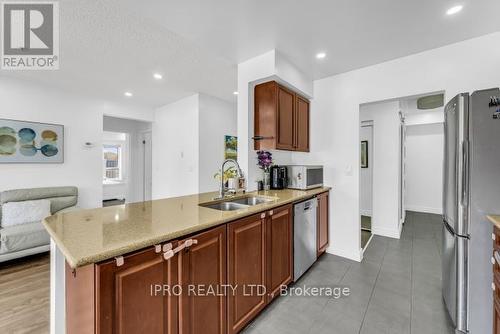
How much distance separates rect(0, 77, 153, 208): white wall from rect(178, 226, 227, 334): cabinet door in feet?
12.6

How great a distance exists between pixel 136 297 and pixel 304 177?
2.15 meters

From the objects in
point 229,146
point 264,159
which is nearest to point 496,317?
point 264,159

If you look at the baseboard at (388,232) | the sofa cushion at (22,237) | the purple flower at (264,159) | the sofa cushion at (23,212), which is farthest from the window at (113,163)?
the baseboard at (388,232)

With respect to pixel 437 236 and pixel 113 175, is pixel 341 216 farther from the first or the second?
pixel 113 175

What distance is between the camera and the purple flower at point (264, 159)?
2697 mm

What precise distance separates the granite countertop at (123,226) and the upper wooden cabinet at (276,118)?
3.11ft

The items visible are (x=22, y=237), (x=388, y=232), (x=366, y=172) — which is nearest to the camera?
(x=22, y=237)

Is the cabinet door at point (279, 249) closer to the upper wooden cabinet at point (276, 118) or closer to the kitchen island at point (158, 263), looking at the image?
the kitchen island at point (158, 263)

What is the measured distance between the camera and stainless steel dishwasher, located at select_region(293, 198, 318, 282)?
2195 millimetres

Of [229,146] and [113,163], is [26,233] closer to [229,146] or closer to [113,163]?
[229,146]

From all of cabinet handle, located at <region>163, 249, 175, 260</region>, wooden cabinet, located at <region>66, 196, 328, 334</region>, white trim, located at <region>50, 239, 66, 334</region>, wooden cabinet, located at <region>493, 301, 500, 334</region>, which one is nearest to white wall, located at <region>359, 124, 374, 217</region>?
wooden cabinet, located at <region>493, 301, 500, 334</region>

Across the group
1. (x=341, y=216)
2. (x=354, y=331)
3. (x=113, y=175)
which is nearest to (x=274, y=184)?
(x=341, y=216)

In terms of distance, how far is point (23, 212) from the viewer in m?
2.91

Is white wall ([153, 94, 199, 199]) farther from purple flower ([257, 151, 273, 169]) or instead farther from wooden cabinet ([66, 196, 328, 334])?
wooden cabinet ([66, 196, 328, 334])
